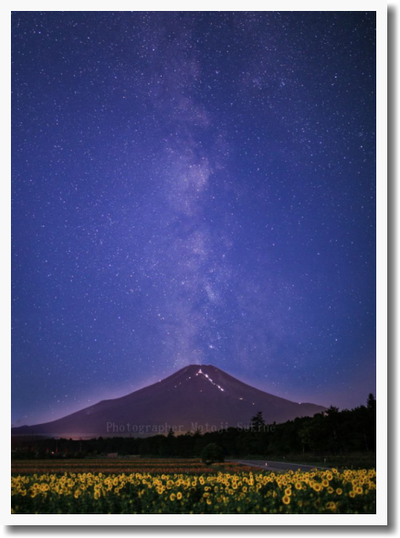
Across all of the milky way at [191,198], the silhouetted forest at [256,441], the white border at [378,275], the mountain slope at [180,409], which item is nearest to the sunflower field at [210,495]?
the white border at [378,275]

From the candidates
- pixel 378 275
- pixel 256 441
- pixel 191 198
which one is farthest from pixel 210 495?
pixel 256 441

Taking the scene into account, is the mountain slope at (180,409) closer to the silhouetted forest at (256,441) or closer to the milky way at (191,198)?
the silhouetted forest at (256,441)

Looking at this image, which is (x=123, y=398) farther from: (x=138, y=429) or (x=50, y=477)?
(x=50, y=477)

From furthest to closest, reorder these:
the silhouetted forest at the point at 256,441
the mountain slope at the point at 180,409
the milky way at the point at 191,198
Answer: the mountain slope at the point at 180,409
the silhouetted forest at the point at 256,441
the milky way at the point at 191,198

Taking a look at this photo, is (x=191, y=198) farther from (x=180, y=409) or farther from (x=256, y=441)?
(x=180, y=409)
